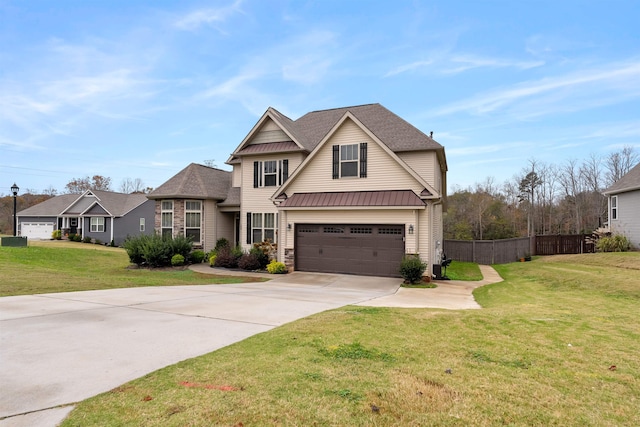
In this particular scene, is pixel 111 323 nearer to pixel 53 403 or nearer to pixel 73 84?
pixel 53 403

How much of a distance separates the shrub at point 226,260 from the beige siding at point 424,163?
10471 mm

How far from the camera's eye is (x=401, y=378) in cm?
419

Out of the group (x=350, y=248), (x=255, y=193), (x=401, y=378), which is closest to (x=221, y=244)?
(x=255, y=193)

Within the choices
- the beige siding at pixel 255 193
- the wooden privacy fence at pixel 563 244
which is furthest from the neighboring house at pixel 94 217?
the wooden privacy fence at pixel 563 244

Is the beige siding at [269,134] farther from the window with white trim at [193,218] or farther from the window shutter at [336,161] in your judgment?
the window with white trim at [193,218]

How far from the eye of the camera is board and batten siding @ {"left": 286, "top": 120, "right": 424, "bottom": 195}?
1667cm

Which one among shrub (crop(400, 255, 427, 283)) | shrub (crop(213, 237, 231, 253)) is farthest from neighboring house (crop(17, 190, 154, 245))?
shrub (crop(400, 255, 427, 283))

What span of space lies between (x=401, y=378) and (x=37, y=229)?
53.6 m

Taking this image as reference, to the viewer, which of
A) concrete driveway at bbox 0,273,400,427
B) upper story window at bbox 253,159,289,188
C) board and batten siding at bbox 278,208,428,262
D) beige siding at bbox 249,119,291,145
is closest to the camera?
concrete driveway at bbox 0,273,400,427

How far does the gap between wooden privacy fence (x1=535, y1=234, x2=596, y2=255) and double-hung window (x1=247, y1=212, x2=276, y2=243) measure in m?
20.3

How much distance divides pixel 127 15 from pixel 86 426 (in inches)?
644

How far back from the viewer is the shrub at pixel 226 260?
64.2 ft

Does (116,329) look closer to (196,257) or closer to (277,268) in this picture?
(277,268)

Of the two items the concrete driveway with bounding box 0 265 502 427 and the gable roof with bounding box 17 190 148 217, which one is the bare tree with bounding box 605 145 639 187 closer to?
the concrete driveway with bounding box 0 265 502 427
